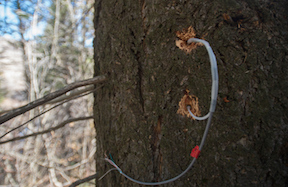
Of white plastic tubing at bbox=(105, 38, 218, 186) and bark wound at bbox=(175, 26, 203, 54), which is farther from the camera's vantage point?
bark wound at bbox=(175, 26, 203, 54)

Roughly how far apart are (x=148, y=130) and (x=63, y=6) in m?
4.11

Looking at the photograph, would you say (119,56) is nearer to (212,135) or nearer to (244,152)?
(212,135)

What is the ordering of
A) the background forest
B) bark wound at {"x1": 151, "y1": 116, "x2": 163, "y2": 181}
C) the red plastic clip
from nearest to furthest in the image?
1. the red plastic clip
2. bark wound at {"x1": 151, "y1": 116, "x2": 163, "y2": 181}
3. the background forest

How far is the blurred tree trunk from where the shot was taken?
66cm

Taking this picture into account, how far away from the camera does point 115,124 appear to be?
883mm

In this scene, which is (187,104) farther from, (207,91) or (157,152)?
(157,152)

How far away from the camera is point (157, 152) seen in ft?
2.57

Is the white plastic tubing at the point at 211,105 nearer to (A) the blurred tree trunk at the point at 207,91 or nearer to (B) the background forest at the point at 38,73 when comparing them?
(A) the blurred tree trunk at the point at 207,91

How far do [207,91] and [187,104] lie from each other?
9cm

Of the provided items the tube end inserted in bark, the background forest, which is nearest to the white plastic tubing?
the tube end inserted in bark

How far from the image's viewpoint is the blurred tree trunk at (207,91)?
657mm

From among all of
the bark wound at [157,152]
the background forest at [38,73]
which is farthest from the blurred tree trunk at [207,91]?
the background forest at [38,73]

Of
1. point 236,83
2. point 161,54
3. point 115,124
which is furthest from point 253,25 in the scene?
point 115,124

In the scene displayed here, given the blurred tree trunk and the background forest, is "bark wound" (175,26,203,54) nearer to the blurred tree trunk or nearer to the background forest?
the blurred tree trunk
